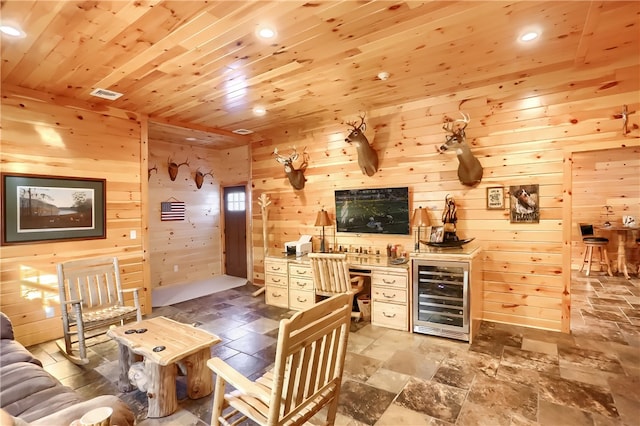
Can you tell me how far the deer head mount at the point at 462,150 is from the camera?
3654 mm

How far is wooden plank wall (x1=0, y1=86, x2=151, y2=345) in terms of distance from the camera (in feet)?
11.5

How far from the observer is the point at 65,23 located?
2375mm

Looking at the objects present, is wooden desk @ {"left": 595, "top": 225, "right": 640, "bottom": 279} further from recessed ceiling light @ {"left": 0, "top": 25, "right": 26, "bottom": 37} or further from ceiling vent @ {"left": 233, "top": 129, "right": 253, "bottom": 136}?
recessed ceiling light @ {"left": 0, "top": 25, "right": 26, "bottom": 37}

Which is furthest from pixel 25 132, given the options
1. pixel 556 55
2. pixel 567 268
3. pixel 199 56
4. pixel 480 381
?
pixel 567 268

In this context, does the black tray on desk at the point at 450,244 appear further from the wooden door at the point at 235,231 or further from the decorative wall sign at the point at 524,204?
the wooden door at the point at 235,231

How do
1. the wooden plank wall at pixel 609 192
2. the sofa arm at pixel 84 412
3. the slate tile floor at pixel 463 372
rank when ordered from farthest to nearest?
1. the wooden plank wall at pixel 609 192
2. the slate tile floor at pixel 463 372
3. the sofa arm at pixel 84 412

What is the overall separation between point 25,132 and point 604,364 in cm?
626

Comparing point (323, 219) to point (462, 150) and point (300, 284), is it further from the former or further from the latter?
point (462, 150)

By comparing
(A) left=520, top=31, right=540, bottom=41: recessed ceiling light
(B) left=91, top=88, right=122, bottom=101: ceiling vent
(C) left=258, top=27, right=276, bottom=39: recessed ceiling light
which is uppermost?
(A) left=520, top=31, right=540, bottom=41: recessed ceiling light

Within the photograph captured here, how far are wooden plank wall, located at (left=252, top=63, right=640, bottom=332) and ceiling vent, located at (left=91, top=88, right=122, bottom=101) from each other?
116 inches

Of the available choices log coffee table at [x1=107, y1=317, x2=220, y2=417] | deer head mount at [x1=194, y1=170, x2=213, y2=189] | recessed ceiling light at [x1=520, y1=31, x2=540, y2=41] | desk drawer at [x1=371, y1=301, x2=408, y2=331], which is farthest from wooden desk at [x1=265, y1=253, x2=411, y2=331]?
deer head mount at [x1=194, y1=170, x2=213, y2=189]

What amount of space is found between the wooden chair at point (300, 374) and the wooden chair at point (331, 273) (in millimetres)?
1863

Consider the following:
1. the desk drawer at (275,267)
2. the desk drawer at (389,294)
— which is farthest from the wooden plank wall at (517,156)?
the desk drawer at (275,267)

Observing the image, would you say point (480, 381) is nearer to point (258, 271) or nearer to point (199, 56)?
A: point (199, 56)
